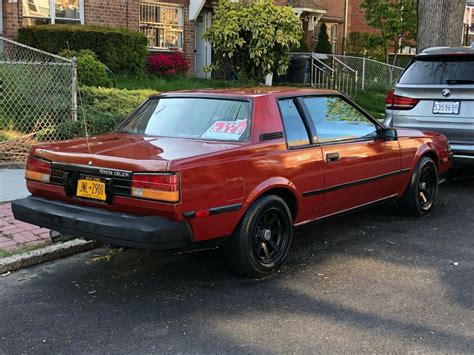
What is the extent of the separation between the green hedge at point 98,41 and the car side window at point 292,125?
9.52m

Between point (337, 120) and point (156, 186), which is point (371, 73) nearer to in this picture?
point (337, 120)

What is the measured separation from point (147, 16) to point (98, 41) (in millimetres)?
4021

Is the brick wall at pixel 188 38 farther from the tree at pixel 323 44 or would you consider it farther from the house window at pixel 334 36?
the house window at pixel 334 36

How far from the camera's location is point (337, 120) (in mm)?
5613

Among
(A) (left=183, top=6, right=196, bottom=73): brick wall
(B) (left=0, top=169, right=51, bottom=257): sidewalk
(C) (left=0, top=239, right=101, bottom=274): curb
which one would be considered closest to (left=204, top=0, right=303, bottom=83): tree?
(A) (left=183, top=6, right=196, bottom=73): brick wall

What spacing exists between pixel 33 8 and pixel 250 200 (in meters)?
12.8

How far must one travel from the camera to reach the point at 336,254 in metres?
5.39

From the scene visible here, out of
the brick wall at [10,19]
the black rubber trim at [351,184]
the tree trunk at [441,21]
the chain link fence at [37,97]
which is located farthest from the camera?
the brick wall at [10,19]

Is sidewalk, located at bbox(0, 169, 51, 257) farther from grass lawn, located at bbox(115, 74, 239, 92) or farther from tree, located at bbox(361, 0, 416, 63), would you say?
A: tree, located at bbox(361, 0, 416, 63)

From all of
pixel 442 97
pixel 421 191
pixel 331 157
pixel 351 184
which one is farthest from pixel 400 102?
pixel 331 157

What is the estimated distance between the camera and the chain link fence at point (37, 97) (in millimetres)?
9352

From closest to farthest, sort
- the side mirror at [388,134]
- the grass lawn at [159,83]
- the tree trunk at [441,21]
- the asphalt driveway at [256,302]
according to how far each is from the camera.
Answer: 1. the asphalt driveway at [256,302]
2. the side mirror at [388,134]
3. the tree trunk at [441,21]
4. the grass lawn at [159,83]

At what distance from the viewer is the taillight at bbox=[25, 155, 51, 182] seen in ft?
15.1

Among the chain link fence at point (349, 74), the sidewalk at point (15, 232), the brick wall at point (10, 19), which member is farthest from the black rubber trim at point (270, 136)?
the chain link fence at point (349, 74)
